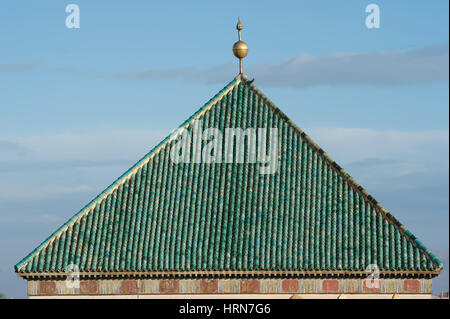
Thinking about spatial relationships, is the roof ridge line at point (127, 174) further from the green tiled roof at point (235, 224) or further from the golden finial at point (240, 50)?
the golden finial at point (240, 50)

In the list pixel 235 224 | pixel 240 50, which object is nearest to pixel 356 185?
pixel 235 224

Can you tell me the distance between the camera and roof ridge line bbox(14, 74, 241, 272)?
38.7 meters

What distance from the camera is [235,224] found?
38250mm

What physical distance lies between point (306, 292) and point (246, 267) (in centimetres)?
254

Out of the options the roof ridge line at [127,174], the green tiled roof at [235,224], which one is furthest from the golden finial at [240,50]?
the green tiled roof at [235,224]

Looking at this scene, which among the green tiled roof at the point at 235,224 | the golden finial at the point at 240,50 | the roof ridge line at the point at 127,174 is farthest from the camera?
the golden finial at the point at 240,50

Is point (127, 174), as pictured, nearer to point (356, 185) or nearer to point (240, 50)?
point (240, 50)

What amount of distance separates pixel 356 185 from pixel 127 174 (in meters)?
9.51

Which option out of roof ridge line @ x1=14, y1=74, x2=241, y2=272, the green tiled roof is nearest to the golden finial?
roof ridge line @ x1=14, y1=74, x2=241, y2=272

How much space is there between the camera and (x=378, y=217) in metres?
38.3

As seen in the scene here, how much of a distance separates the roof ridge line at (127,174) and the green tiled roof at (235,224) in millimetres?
48

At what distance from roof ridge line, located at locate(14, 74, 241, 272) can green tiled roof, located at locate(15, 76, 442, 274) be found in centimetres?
5

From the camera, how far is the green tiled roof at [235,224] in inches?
1467
